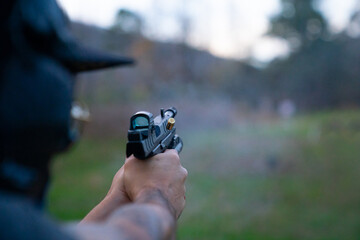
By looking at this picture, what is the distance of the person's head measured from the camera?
2.85ft

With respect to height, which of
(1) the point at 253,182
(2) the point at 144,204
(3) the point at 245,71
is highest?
(3) the point at 245,71

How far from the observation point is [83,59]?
110 cm

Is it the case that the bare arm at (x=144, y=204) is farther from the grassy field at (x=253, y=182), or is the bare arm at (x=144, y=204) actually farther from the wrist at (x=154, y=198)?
the grassy field at (x=253, y=182)

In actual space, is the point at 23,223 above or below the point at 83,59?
below

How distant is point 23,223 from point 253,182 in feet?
26.8

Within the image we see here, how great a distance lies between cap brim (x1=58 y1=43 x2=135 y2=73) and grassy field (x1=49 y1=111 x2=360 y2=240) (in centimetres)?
522

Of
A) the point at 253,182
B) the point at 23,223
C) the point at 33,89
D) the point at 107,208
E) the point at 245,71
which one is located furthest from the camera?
the point at 245,71

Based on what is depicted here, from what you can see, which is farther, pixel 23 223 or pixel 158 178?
pixel 158 178

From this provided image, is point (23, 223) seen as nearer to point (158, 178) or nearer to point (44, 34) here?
point (44, 34)

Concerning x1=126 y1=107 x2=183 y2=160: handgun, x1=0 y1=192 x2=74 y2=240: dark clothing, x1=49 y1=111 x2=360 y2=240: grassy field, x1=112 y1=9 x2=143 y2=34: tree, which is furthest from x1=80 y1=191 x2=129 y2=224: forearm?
x1=112 y1=9 x2=143 y2=34: tree

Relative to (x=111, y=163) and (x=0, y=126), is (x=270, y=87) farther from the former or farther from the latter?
(x=0, y=126)

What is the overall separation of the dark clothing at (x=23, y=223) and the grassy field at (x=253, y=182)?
215 inches

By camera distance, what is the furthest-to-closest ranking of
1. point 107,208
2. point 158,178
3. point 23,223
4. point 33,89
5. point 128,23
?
point 128,23 < point 107,208 < point 158,178 < point 33,89 < point 23,223

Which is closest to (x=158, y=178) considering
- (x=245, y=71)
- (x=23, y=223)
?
(x=23, y=223)
